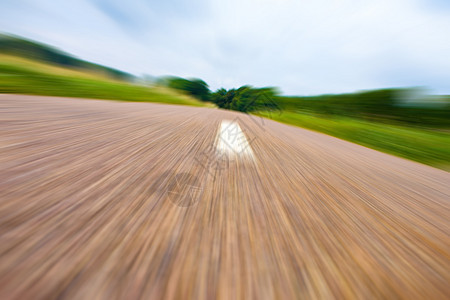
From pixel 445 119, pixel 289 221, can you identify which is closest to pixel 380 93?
pixel 445 119

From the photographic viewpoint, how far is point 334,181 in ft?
1.28

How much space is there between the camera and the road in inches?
5.5

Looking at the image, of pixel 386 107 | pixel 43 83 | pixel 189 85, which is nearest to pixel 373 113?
pixel 386 107

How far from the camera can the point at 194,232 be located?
189 millimetres

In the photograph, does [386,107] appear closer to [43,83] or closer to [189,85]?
[43,83]

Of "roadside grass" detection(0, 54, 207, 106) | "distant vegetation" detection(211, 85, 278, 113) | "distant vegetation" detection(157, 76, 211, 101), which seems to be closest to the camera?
"roadside grass" detection(0, 54, 207, 106)

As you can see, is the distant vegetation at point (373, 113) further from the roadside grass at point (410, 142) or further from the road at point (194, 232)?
the road at point (194, 232)

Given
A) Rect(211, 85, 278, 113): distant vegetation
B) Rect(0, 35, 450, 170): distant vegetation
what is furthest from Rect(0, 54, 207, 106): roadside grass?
Rect(211, 85, 278, 113): distant vegetation

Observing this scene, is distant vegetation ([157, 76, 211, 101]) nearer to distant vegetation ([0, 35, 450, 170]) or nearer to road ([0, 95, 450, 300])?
distant vegetation ([0, 35, 450, 170])

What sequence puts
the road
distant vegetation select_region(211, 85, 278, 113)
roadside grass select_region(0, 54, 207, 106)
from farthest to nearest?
distant vegetation select_region(211, 85, 278, 113) < roadside grass select_region(0, 54, 207, 106) < the road

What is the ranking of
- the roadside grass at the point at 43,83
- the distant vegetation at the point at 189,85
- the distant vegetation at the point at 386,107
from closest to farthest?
the roadside grass at the point at 43,83 < the distant vegetation at the point at 386,107 < the distant vegetation at the point at 189,85

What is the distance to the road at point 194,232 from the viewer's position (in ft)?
0.46

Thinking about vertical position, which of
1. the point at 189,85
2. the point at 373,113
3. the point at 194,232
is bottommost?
the point at 194,232

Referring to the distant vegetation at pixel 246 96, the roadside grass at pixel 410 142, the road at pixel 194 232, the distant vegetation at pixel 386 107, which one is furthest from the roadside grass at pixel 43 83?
the distant vegetation at pixel 386 107
